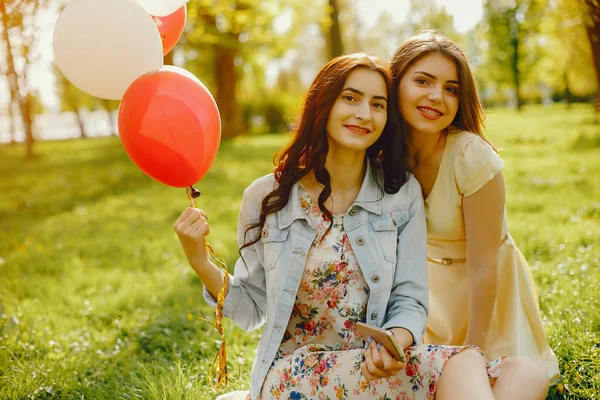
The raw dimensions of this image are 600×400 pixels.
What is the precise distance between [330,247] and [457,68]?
→ 97cm

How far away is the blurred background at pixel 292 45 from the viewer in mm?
5027

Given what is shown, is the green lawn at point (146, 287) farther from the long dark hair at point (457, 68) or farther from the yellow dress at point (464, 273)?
the long dark hair at point (457, 68)

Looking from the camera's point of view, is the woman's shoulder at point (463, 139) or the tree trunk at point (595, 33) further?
the tree trunk at point (595, 33)

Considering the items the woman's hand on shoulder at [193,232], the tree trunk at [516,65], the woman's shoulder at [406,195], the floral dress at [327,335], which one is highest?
the woman's shoulder at [406,195]

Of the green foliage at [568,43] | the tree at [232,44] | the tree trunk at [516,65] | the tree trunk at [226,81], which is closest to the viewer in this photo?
the green foliage at [568,43]

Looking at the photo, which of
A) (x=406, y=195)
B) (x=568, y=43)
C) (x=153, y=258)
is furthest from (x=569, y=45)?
(x=406, y=195)

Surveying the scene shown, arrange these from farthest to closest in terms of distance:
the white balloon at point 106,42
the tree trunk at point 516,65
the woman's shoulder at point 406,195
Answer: the tree trunk at point 516,65 → the woman's shoulder at point 406,195 → the white balloon at point 106,42

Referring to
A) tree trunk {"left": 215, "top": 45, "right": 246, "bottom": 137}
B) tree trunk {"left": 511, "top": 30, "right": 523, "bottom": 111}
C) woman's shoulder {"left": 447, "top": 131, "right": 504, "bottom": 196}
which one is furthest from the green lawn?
tree trunk {"left": 511, "top": 30, "right": 523, "bottom": 111}

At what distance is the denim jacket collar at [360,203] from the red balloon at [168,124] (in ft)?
1.30

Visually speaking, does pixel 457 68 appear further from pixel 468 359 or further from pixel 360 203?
pixel 468 359

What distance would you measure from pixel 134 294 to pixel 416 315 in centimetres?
291

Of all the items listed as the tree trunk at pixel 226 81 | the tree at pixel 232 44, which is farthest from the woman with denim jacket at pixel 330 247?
the tree trunk at pixel 226 81

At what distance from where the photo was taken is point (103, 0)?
2.22 meters

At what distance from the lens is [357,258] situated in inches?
87.4
